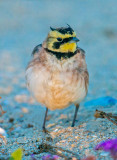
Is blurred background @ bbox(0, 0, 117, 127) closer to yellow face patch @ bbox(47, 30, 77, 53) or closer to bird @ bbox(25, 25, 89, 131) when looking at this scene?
bird @ bbox(25, 25, 89, 131)

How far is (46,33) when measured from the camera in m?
9.24

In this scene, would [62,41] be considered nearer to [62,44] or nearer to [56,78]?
[62,44]

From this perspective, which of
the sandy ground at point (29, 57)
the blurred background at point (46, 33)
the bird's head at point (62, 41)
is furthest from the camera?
the blurred background at point (46, 33)

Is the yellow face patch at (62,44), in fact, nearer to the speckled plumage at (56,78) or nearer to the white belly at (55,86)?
the speckled plumage at (56,78)

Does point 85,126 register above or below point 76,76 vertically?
below

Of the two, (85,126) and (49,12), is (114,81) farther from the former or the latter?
(49,12)

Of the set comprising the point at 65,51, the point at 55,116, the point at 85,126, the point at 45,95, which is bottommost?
the point at 55,116

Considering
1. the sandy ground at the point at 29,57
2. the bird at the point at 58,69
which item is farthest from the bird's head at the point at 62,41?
the sandy ground at the point at 29,57

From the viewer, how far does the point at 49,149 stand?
302 cm

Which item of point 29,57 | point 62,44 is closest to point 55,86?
point 62,44

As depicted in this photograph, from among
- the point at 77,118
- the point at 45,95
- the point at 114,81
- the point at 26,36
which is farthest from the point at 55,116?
the point at 26,36

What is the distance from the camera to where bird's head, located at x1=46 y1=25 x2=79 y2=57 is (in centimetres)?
→ 370

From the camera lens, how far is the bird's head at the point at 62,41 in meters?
3.70

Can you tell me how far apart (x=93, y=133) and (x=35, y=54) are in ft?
3.92
